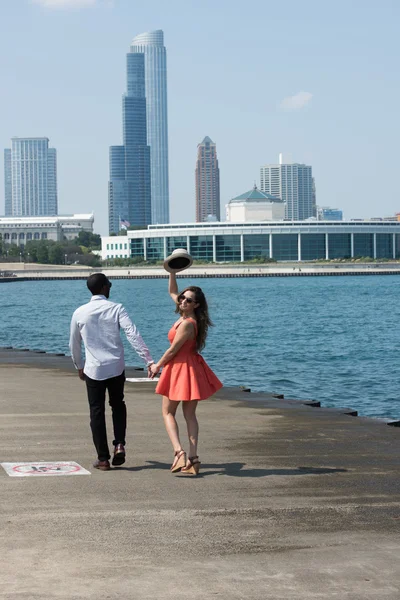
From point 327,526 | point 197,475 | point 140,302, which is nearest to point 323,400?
point 197,475

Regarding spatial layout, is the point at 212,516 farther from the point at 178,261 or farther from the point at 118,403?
the point at 178,261

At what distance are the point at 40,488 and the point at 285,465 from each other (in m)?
2.80

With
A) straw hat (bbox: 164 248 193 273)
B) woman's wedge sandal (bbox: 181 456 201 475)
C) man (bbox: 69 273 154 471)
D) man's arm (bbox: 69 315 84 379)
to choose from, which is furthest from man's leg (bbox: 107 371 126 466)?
straw hat (bbox: 164 248 193 273)

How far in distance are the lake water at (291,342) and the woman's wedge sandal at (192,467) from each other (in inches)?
101

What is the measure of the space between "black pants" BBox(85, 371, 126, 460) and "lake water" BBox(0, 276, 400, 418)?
7.32 ft

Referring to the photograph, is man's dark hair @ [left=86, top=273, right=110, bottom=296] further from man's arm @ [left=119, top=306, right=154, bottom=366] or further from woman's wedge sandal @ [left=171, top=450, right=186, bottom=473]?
woman's wedge sandal @ [left=171, top=450, right=186, bottom=473]

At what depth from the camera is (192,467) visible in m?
10.8

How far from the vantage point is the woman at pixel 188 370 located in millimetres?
10711

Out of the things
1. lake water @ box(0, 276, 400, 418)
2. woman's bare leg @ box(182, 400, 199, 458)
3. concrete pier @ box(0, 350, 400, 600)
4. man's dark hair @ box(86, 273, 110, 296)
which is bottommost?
lake water @ box(0, 276, 400, 418)

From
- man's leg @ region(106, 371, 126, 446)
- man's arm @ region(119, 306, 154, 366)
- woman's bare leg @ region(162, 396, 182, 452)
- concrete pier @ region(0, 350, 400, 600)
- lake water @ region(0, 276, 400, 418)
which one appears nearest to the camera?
concrete pier @ region(0, 350, 400, 600)

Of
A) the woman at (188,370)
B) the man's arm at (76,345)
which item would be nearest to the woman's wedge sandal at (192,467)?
the woman at (188,370)

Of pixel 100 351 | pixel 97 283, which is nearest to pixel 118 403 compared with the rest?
pixel 100 351

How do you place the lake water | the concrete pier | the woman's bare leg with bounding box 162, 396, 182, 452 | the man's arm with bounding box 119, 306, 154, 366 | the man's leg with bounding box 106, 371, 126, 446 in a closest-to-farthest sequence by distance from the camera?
the concrete pier → the man's arm with bounding box 119, 306, 154, 366 → the woman's bare leg with bounding box 162, 396, 182, 452 → the man's leg with bounding box 106, 371, 126, 446 → the lake water

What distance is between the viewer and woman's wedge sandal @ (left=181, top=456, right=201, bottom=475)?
1079 centimetres
